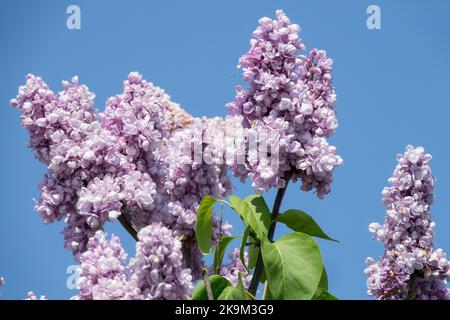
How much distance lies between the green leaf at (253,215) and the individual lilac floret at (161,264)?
60cm

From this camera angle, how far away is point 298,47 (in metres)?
3.51

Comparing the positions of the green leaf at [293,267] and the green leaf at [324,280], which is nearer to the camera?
the green leaf at [293,267]

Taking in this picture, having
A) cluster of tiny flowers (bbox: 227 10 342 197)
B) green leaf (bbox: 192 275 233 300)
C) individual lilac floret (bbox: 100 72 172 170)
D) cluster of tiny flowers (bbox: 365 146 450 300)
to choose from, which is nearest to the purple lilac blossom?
individual lilac floret (bbox: 100 72 172 170)

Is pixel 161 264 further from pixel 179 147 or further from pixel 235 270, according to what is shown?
pixel 235 270

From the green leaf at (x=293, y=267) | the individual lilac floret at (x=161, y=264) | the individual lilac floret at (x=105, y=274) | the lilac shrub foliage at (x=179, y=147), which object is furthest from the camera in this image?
the lilac shrub foliage at (x=179, y=147)

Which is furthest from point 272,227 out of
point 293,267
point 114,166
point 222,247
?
point 114,166

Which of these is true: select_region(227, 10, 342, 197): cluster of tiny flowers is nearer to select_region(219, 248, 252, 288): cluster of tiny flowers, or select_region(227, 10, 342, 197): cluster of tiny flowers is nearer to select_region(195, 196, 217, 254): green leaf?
select_region(195, 196, 217, 254): green leaf

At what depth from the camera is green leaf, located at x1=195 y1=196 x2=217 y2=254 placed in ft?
10.8

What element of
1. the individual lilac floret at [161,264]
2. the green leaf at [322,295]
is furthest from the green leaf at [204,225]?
the individual lilac floret at [161,264]

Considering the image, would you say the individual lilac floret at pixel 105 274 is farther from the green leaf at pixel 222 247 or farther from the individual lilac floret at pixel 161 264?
the green leaf at pixel 222 247

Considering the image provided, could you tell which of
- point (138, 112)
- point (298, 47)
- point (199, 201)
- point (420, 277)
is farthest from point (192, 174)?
point (420, 277)

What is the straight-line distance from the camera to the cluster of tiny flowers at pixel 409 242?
3.46 meters

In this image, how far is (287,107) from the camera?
3340 mm
